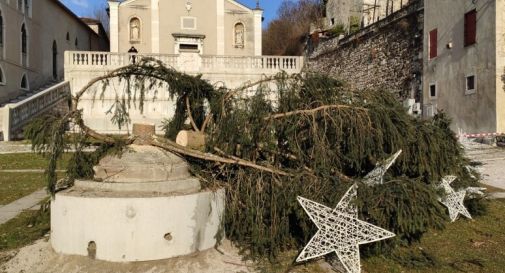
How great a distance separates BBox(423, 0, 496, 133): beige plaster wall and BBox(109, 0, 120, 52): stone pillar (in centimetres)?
1935

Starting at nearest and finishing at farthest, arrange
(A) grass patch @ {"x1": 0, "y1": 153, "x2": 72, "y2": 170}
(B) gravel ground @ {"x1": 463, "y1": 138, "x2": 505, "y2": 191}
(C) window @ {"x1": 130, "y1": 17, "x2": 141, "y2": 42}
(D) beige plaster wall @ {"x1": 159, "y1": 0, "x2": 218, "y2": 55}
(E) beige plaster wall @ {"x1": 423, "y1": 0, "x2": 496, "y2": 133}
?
1. (B) gravel ground @ {"x1": 463, "y1": 138, "x2": 505, "y2": 191}
2. (A) grass patch @ {"x1": 0, "y1": 153, "x2": 72, "y2": 170}
3. (E) beige plaster wall @ {"x1": 423, "y1": 0, "x2": 496, "y2": 133}
4. (C) window @ {"x1": 130, "y1": 17, "x2": 141, "y2": 42}
5. (D) beige plaster wall @ {"x1": 159, "y1": 0, "x2": 218, "y2": 55}

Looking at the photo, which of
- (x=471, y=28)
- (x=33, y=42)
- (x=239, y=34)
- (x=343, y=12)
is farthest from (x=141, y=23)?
(x=471, y=28)

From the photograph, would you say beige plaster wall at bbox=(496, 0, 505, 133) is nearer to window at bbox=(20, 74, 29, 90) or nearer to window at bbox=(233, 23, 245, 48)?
window at bbox=(233, 23, 245, 48)

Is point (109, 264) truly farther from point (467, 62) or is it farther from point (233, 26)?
point (233, 26)

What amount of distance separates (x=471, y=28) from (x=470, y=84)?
7.84 feet

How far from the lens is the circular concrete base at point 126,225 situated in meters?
4.75

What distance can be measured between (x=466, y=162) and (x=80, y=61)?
21.2m

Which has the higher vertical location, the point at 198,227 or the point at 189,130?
the point at 189,130

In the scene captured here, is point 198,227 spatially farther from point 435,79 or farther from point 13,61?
point 13,61

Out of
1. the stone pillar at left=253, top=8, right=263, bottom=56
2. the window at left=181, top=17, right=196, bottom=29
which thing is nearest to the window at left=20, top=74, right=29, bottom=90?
the window at left=181, top=17, right=196, bottom=29

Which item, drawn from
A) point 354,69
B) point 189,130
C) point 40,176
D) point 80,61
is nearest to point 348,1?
point 354,69

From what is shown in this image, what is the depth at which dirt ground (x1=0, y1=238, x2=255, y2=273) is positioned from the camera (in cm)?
474

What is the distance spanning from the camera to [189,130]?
686cm

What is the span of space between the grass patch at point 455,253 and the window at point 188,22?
87.0 feet
